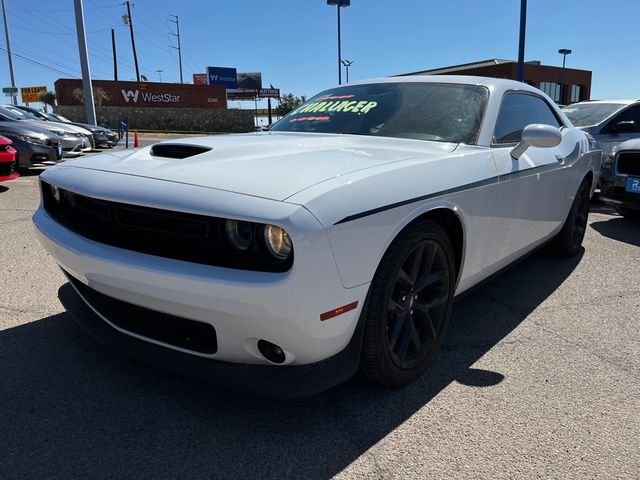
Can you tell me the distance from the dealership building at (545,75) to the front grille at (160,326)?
3945cm

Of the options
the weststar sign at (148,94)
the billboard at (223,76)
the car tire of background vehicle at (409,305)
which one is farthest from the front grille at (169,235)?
the billboard at (223,76)

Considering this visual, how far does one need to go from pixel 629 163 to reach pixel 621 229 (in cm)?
77

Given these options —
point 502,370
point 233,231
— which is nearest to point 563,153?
point 502,370

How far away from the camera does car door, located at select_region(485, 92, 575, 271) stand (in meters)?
2.80

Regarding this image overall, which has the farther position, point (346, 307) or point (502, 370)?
point (502, 370)

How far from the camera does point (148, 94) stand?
131ft

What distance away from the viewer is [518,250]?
3193 millimetres

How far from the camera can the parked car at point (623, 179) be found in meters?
5.36

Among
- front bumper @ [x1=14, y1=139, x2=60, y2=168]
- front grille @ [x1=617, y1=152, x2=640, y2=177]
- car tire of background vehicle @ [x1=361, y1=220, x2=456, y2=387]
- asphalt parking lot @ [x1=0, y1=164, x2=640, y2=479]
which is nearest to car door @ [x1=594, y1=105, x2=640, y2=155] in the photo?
front grille @ [x1=617, y1=152, x2=640, y2=177]

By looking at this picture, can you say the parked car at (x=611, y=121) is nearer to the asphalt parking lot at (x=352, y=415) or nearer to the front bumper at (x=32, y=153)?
the asphalt parking lot at (x=352, y=415)

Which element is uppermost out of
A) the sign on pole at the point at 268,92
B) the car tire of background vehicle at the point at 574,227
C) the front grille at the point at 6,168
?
the sign on pole at the point at 268,92

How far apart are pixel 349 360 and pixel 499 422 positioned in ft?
2.35

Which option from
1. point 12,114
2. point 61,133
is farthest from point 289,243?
point 12,114

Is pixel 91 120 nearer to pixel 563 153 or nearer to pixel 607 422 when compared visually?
pixel 563 153
